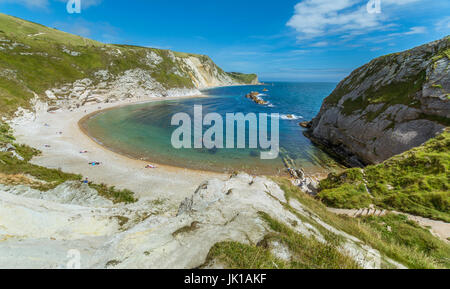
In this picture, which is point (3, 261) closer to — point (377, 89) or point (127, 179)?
point (127, 179)

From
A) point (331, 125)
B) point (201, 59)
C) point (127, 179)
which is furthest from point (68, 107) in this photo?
point (201, 59)

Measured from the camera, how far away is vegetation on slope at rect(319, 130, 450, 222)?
11516 mm

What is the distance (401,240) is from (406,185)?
21.8 feet

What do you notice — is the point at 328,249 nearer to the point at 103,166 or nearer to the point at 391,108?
the point at 103,166

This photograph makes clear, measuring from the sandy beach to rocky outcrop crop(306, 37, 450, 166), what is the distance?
85.2ft

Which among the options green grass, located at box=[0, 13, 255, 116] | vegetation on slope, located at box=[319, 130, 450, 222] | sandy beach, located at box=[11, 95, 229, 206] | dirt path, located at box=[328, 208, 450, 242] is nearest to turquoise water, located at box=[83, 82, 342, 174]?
sandy beach, located at box=[11, 95, 229, 206]

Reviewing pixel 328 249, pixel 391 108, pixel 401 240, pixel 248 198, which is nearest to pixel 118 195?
pixel 248 198

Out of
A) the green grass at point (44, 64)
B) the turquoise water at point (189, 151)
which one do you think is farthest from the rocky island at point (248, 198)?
the turquoise water at point (189, 151)

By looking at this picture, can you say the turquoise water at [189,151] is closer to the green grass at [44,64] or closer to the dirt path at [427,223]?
the dirt path at [427,223]

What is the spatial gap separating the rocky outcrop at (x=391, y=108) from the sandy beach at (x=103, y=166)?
26.0 metres

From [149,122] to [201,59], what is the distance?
162 metres

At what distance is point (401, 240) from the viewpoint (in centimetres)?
939

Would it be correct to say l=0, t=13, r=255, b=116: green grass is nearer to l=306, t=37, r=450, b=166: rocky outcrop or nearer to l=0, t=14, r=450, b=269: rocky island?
l=0, t=14, r=450, b=269: rocky island
